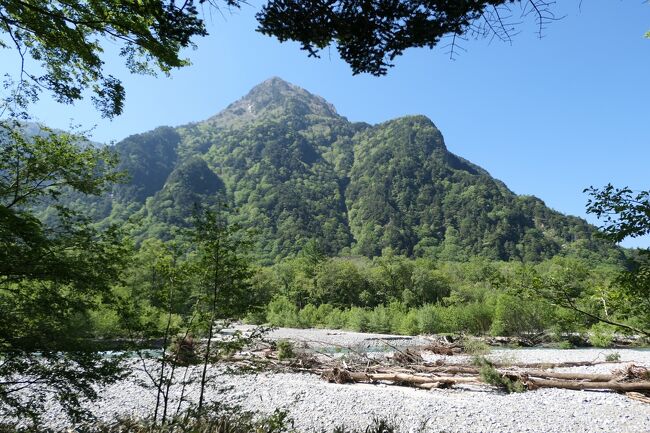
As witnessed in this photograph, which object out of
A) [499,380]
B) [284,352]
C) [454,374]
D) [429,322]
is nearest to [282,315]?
[429,322]

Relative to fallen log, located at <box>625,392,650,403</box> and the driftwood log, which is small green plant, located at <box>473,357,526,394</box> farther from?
fallen log, located at <box>625,392,650,403</box>

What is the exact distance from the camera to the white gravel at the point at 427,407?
9227 mm

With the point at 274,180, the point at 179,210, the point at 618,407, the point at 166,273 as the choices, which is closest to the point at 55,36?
the point at 166,273

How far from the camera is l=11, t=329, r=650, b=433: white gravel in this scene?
9.23 metres

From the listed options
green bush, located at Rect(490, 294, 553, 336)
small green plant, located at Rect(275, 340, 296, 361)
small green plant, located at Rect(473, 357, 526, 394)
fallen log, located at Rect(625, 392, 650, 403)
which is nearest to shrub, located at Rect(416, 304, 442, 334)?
green bush, located at Rect(490, 294, 553, 336)

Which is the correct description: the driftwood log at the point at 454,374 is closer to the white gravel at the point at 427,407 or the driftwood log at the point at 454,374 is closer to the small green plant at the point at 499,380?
the small green plant at the point at 499,380

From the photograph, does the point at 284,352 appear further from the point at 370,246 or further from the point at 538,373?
the point at 370,246

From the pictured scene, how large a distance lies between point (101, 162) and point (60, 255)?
2.74m

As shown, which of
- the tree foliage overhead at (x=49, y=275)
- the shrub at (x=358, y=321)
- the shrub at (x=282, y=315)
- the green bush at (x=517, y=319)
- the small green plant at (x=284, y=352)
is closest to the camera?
the tree foliage overhead at (x=49, y=275)

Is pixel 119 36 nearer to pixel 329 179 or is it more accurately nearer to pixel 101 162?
pixel 101 162

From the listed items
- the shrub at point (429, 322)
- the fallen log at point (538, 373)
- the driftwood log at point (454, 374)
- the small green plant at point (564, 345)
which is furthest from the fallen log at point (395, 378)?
the shrub at point (429, 322)

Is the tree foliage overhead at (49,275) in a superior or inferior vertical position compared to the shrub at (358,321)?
superior

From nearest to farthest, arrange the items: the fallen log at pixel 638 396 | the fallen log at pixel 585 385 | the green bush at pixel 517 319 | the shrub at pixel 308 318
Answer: the fallen log at pixel 638 396 → the fallen log at pixel 585 385 → the green bush at pixel 517 319 → the shrub at pixel 308 318

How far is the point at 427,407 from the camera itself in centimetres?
1102
